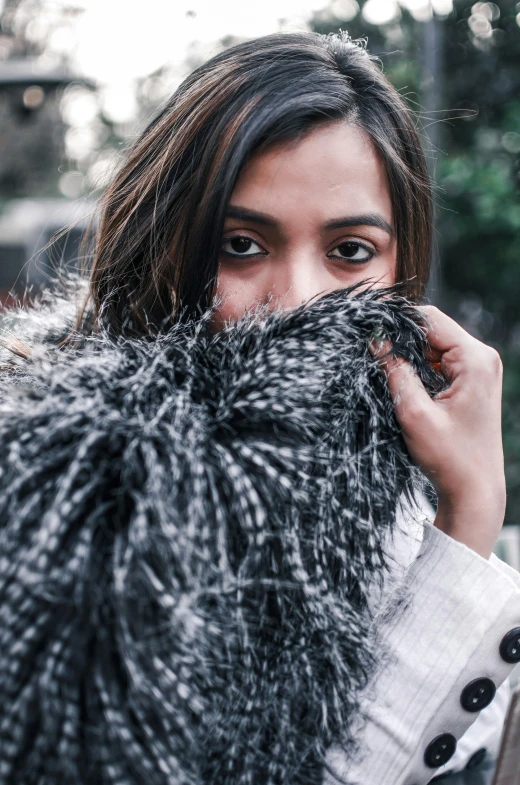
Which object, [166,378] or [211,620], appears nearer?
[211,620]

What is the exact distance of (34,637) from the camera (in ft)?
2.12

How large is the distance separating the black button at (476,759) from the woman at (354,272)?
0.06 feet

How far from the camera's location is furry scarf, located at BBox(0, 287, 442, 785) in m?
0.65

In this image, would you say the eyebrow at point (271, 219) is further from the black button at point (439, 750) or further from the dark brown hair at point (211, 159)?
the black button at point (439, 750)

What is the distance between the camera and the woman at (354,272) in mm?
849

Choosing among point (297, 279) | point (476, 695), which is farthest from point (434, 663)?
point (297, 279)

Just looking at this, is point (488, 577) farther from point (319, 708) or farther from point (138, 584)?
point (138, 584)

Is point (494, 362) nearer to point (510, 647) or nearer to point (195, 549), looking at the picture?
point (510, 647)

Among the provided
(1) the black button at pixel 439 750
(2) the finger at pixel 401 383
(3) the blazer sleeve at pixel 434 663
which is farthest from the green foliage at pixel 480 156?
(1) the black button at pixel 439 750

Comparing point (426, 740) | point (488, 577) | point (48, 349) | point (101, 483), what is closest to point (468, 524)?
point (488, 577)

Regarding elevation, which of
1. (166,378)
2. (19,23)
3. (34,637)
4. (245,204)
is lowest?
(34,637)

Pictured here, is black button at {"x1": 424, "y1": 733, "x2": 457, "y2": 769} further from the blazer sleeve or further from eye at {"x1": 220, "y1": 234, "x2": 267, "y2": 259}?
eye at {"x1": 220, "y1": 234, "x2": 267, "y2": 259}

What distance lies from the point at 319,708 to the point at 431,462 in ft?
1.10

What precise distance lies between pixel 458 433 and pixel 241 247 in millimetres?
437
